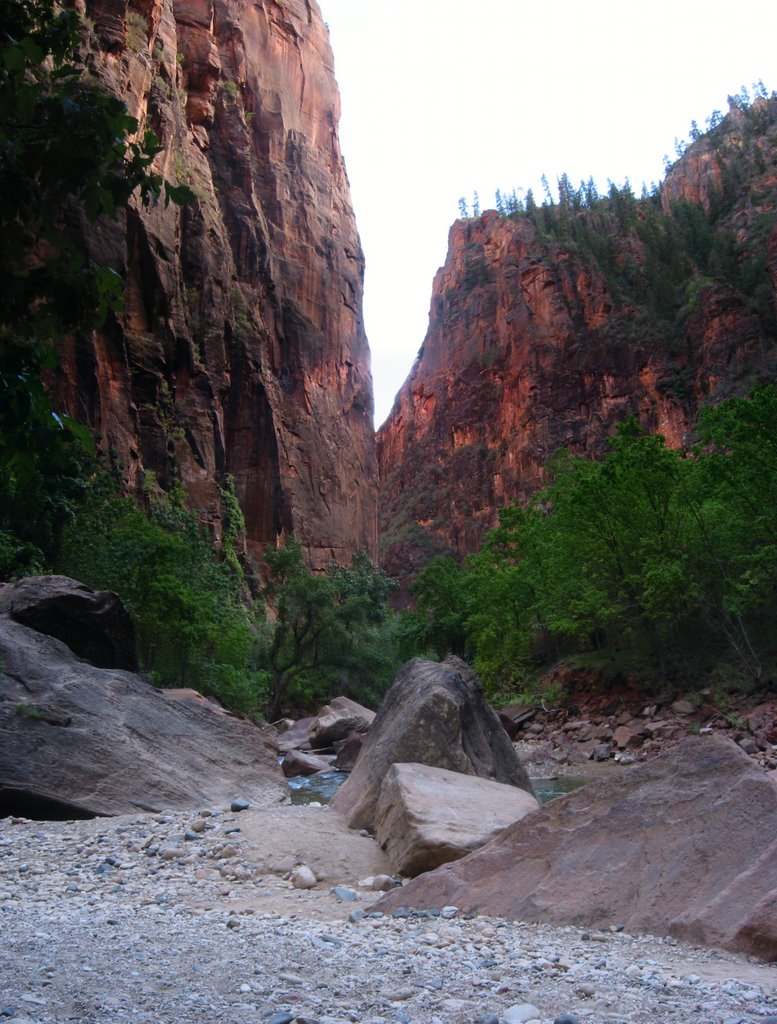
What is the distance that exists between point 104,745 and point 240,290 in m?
51.6

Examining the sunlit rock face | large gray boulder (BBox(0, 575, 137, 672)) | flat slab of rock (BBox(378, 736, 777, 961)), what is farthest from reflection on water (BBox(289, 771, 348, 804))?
the sunlit rock face

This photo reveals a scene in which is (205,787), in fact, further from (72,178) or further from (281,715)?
(281,715)

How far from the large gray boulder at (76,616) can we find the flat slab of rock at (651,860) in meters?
10.5

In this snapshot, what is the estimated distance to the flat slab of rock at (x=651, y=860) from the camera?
515 cm

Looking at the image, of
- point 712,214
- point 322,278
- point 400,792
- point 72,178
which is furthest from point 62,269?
point 712,214

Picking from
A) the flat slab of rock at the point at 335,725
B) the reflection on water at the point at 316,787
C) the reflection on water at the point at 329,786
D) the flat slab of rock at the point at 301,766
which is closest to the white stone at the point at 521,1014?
the reflection on water at the point at 316,787

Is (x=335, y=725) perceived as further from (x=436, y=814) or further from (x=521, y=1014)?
(x=521, y=1014)

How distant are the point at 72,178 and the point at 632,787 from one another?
231 inches

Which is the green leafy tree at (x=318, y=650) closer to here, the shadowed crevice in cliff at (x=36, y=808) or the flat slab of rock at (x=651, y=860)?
the shadowed crevice in cliff at (x=36, y=808)

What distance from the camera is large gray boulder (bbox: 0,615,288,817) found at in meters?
10.7

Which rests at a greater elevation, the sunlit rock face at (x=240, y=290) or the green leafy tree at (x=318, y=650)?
the sunlit rock face at (x=240, y=290)

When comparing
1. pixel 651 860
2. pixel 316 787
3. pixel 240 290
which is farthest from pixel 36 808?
pixel 240 290

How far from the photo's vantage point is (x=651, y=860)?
5.86 metres

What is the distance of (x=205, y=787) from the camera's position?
12.0m
